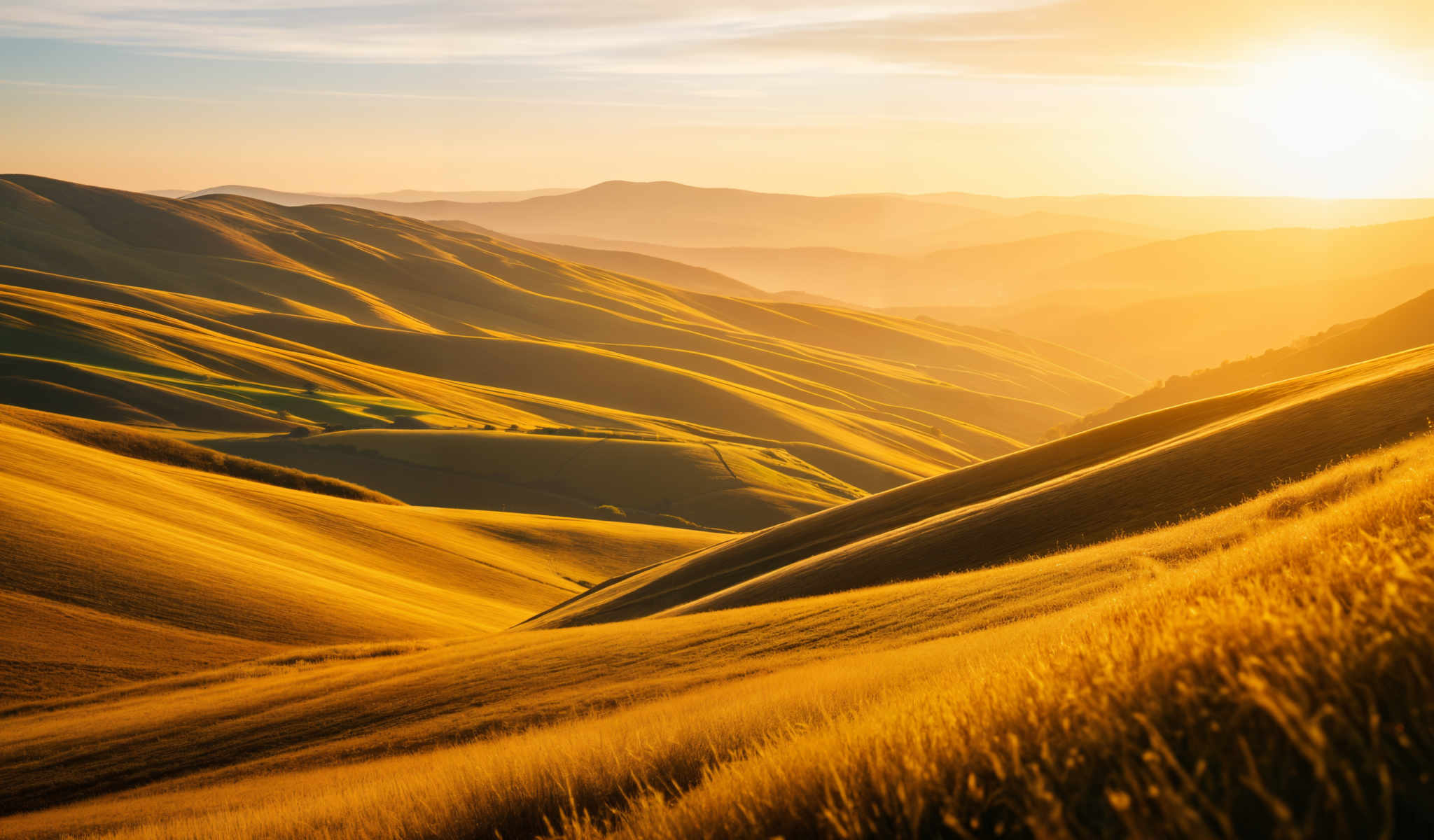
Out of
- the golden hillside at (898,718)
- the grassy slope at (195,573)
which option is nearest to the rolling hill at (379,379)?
the grassy slope at (195,573)

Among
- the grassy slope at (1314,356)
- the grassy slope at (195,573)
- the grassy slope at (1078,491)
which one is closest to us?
the grassy slope at (1078,491)

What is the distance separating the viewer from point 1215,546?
1174cm

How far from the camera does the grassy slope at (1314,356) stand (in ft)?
247

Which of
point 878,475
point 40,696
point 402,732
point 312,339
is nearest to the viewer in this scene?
point 402,732

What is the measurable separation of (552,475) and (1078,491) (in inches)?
3174

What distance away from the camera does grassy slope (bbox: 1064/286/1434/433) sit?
247 ft

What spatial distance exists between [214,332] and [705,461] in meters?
78.8

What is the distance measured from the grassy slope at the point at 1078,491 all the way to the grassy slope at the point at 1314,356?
43.8 meters

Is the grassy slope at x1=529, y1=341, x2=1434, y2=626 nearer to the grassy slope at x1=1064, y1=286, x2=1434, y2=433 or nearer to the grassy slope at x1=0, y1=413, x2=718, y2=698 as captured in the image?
the grassy slope at x1=0, y1=413, x2=718, y2=698

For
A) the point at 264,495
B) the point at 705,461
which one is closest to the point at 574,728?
the point at 264,495

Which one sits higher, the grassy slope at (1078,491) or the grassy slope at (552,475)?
the grassy slope at (1078,491)

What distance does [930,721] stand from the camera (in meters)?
4.49

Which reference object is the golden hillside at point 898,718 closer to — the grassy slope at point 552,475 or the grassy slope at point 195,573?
the grassy slope at point 195,573

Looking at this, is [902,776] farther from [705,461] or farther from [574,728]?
[705,461]
